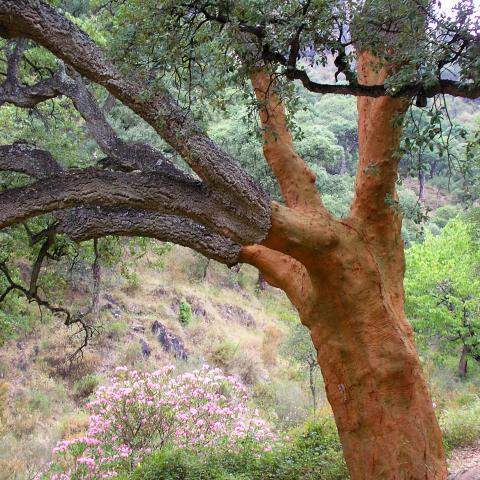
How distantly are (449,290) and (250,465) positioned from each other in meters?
12.6

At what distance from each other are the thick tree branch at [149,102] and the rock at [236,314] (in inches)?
632

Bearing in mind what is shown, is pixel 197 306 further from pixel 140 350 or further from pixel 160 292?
pixel 140 350

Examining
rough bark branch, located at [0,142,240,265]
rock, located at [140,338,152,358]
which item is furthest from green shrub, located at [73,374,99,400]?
rough bark branch, located at [0,142,240,265]

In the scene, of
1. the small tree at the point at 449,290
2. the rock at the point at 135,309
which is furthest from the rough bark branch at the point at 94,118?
the small tree at the point at 449,290

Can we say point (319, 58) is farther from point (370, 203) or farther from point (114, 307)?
point (114, 307)

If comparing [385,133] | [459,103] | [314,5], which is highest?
[459,103]

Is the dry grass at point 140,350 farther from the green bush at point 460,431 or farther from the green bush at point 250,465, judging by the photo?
the green bush at point 460,431

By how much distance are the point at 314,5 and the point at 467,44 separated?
0.99 metres

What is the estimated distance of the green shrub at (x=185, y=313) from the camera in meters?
18.2

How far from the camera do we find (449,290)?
17.3 meters

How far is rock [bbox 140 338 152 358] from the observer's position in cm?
1555

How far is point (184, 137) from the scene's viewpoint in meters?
4.06

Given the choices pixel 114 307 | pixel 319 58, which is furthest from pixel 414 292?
Result: pixel 319 58

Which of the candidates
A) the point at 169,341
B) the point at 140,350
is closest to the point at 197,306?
the point at 169,341
